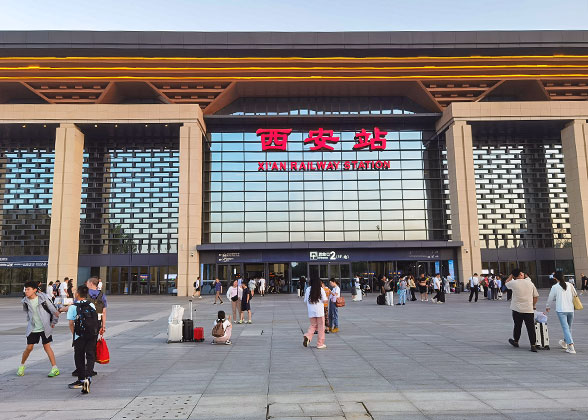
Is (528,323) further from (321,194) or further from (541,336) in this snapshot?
(321,194)

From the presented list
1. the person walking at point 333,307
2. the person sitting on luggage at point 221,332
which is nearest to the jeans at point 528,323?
the person walking at point 333,307

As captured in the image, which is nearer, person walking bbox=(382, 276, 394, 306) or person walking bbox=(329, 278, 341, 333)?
person walking bbox=(329, 278, 341, 333)

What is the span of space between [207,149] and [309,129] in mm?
10081

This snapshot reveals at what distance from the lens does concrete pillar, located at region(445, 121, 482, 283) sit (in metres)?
40.3

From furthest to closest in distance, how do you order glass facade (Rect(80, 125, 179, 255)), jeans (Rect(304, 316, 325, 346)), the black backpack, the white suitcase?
glass facade (Rect(80, 125, 179, 255)) → the white suitcase → jeans (Rect(304, 316, 325, 346)) → the black backpack

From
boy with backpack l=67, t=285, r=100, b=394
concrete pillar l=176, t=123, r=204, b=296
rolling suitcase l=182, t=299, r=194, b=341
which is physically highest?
concrete pillar l=176, t=123, r=204, b=296

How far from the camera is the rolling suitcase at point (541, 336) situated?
1066 cm

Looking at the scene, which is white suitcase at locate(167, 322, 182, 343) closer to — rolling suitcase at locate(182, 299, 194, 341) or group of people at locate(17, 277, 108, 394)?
rolling suitcase at locate(182, 299, 194, 341)

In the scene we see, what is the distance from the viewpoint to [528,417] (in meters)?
5.54

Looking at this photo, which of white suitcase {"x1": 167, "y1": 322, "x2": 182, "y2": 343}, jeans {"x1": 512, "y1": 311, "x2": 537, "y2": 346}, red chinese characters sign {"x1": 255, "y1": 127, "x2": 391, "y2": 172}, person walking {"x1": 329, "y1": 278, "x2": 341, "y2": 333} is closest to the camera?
jeans {"x1": 512, "y1": 311, "x2": 537, "y2": 346}

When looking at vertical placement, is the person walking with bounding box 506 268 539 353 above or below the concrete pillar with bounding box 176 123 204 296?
below

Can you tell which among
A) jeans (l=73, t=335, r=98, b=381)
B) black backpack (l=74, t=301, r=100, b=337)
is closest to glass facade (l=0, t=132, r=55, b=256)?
black backpack (l=74, t=301, r=100, b=337)

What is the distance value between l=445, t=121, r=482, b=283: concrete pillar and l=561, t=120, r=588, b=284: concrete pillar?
895 cm

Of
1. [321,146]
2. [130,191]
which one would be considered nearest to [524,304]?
[321,146]
